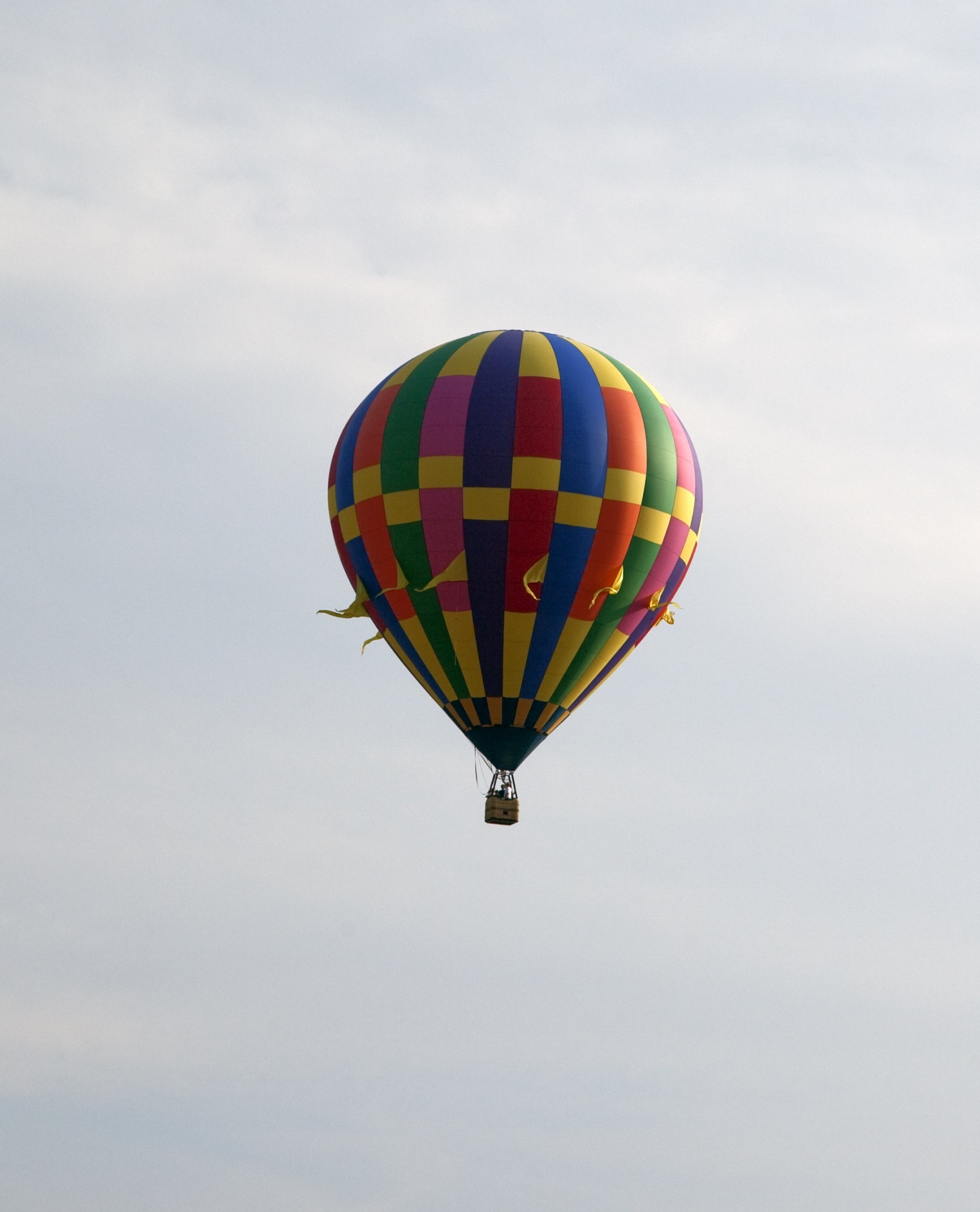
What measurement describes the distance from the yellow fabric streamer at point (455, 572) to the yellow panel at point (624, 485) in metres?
2.82

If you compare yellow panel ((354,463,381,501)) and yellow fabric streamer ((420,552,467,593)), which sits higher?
yellow panel ((354,463,381,501))

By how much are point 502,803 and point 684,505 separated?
643cm

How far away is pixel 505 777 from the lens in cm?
4919

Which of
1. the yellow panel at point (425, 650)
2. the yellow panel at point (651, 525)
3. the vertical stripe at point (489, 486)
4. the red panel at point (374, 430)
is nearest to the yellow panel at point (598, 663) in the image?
the vertical stripe at point (489, 486)

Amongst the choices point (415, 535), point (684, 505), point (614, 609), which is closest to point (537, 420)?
point (415, 535)

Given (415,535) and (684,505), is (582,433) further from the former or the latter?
(415,535)

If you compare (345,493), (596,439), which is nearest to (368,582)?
(345,493)

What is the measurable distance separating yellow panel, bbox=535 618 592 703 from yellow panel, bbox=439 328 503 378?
4909 mm

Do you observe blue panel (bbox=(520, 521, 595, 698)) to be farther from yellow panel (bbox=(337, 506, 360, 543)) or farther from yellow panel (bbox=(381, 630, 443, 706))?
yellow panel (bbox=(337, 506, 360, 543))

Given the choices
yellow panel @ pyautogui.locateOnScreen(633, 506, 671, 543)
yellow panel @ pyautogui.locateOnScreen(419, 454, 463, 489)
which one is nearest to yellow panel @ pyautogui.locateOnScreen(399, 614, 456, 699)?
yellow panel @ pyautogui.locateOnScreen(419, 454, 463, 489)

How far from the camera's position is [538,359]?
4928 centimetres

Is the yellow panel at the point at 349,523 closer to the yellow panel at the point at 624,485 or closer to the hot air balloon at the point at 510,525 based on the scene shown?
the hot air balloon at the point at 510,525

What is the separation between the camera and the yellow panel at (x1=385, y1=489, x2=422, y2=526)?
48656 mm

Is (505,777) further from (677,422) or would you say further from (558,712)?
(677,422)
